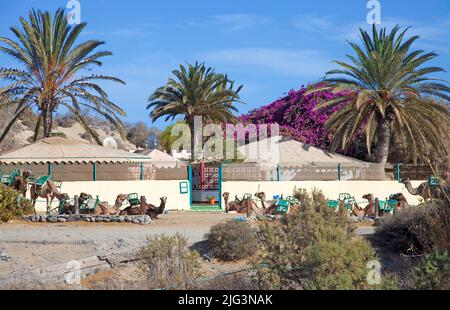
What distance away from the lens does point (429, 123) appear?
3105 centimetres

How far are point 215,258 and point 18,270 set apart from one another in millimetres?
4297

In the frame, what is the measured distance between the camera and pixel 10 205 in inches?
739

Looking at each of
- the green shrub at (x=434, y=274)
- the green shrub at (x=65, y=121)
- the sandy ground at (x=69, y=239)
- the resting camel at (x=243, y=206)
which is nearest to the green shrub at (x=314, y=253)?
the green shrub at (x=434, y=274)

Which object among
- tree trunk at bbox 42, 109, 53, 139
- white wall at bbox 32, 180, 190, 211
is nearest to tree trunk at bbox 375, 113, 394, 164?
white wall at bbox 32, 180, 190, 211

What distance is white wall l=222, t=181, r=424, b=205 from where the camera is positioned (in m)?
27.8

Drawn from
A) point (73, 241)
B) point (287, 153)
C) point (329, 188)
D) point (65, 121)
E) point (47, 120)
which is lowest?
Answer: point (73, 241)

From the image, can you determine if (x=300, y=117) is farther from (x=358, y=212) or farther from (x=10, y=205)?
(x=10, y=205)

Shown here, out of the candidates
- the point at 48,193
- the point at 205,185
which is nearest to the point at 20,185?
the point at 48,193

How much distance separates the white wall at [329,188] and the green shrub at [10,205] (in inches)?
404

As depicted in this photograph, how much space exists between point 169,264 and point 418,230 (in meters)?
5.11

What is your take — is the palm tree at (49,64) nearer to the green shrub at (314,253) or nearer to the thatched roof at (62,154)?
the thatched roof at (62,154)

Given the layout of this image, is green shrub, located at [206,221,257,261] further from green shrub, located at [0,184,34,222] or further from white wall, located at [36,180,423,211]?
white wall, located at [36,180,423,211]

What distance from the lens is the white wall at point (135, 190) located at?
993 inches
